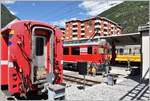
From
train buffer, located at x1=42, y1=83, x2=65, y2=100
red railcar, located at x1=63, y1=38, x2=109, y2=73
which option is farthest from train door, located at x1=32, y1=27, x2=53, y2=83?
red railcar, located at x1=63, y1=38, x2=109, y2=73

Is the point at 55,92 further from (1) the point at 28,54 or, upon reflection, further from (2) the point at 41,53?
(2) the point at 41,53

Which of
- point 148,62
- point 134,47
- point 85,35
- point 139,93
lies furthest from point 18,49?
point 85,35

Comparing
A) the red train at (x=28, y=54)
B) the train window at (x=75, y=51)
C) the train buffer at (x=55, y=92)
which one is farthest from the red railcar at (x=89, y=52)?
the train buffer at (x=55, y=92)

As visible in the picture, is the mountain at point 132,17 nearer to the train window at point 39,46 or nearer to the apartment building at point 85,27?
the apartment building at point 85,27

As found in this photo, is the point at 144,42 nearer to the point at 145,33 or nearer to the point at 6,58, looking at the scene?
the point at 145,33

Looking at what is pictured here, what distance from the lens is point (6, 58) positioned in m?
9.45

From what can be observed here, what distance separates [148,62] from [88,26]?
273 ft

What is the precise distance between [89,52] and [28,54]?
49.2 ft

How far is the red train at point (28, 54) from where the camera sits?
8688mm

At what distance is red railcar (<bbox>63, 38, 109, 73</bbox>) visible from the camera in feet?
75.1

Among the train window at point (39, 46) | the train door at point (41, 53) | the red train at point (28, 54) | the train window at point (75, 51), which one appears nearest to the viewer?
the red train at point (28, 54)

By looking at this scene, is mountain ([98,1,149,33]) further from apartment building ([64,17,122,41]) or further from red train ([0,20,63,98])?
red train ([0,20,63,98])

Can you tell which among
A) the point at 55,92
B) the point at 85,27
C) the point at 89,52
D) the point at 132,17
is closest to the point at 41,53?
the point at 55,92

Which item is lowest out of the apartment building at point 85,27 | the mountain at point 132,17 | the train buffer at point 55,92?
the train buffer at point 55,92
